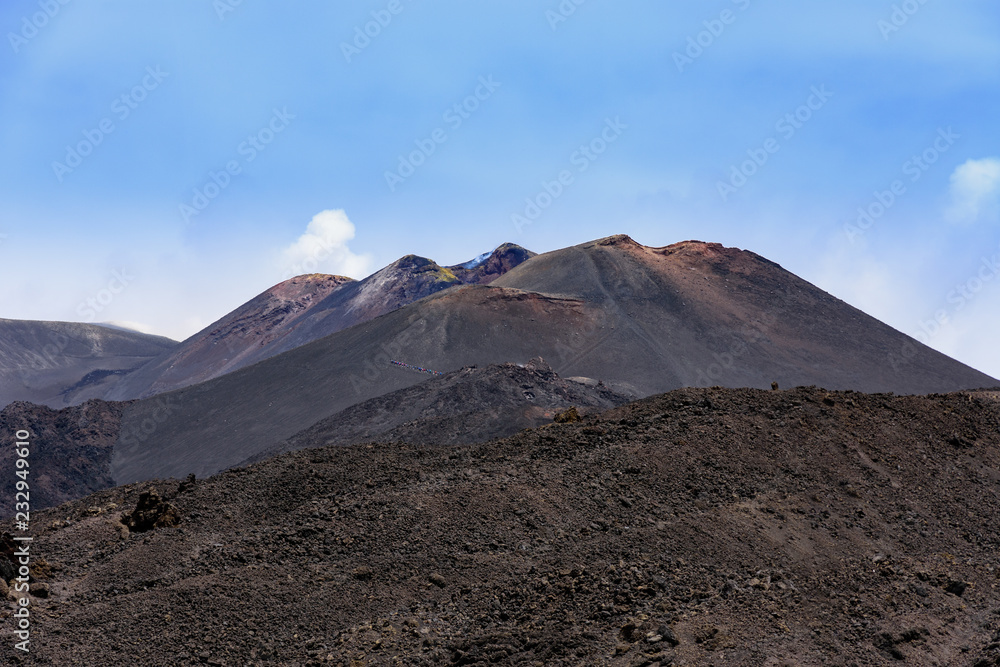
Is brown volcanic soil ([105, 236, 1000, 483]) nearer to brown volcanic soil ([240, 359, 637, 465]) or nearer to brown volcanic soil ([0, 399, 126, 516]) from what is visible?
brown volcanic soil ([0, 399, 126, 516])

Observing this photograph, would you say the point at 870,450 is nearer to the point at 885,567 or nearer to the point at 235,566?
the point at 885,567

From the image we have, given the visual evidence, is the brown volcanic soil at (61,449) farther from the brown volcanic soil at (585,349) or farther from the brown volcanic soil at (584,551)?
the brown volcanic soil at (584,551)

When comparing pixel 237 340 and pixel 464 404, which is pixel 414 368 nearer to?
pixel 464 404

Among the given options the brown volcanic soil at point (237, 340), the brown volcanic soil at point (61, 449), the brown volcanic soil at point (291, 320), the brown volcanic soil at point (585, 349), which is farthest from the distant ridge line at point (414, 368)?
the brown volcanic soil at point (237, 340)

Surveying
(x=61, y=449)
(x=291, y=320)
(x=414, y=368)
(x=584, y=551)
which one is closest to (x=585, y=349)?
(x=414, y=368)

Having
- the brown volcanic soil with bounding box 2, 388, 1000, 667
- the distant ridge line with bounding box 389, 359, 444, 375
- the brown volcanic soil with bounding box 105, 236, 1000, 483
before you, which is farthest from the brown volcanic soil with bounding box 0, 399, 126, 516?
the brown volcanic soil with bounding box 2, 388, 1000, 667

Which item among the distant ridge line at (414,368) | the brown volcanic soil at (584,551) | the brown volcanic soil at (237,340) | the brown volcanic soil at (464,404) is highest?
the brown volcanic soil at (237,340)
